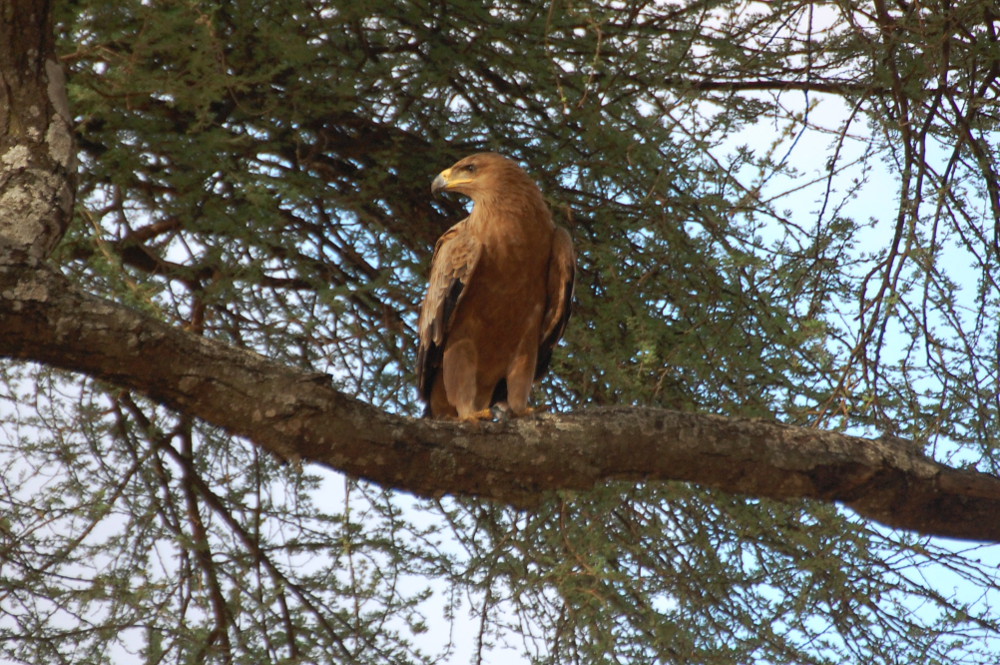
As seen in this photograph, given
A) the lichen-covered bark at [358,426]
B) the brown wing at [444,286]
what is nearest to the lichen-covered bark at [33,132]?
the lichen-covered bark at [358,426]

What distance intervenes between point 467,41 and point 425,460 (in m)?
1.80

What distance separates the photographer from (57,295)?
6.94 feet

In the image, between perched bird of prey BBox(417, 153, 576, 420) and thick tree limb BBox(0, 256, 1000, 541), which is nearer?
thick tree limb BBox(0, 256, 1000, 541)

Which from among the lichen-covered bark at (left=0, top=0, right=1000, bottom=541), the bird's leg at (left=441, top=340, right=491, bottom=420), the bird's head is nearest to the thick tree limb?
the lichen-covered bark at (left=0, top=0, right=1000, bottom=541)

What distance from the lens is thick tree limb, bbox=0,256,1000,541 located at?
6.99ft

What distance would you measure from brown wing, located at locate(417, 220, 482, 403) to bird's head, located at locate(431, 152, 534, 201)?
0.14 metres

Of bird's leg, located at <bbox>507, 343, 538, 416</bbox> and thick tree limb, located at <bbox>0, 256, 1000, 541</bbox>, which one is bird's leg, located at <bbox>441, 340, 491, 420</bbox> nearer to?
bird's leg, located at <bbox>507, 343, 538, 416</bbox>

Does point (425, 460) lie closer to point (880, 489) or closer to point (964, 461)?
point (880, 489)

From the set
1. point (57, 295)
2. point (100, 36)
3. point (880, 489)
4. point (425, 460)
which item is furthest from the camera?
point (100, 36)

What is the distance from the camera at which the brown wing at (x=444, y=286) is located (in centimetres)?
Answer: 341

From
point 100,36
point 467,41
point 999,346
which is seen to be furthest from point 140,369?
point 999,346

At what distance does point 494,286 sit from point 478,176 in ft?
1.23

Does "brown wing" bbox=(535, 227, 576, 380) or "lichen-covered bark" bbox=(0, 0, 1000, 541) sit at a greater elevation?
"brown wing" bbox=(535, 227, 576, 380)

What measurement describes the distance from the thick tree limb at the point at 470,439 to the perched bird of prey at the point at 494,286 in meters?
0.76
